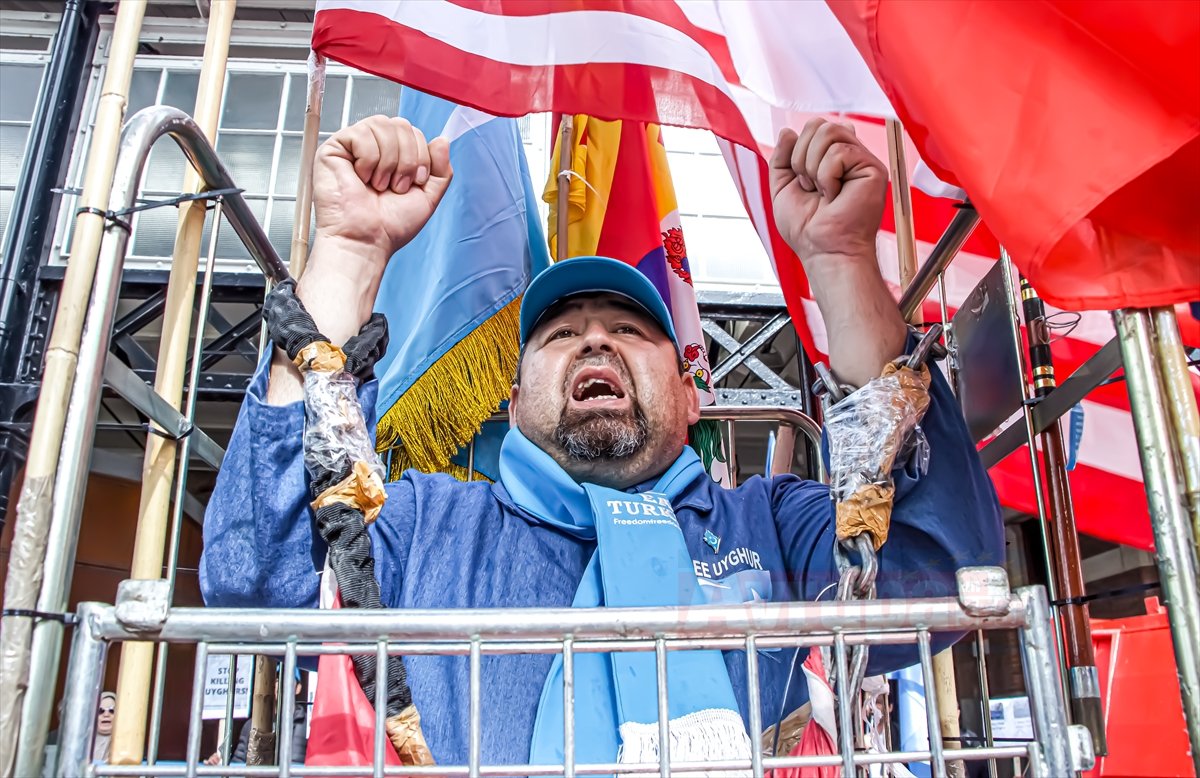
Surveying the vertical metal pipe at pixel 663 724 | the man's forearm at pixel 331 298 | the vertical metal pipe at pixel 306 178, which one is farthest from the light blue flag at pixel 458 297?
the vertical metal pipe at pixel 663 724

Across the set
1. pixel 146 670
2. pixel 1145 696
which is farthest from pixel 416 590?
pixel 1145 696

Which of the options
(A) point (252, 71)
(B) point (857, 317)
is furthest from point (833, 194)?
(A) point (252, 71)

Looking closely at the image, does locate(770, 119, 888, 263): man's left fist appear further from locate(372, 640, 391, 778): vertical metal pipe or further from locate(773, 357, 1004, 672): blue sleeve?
A: locate(372, 640, 391, 778): vertical metal pipe

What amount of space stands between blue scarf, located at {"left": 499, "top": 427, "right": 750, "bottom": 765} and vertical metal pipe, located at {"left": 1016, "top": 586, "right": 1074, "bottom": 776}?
0.50 metres

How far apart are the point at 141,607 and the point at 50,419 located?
0.29 metres

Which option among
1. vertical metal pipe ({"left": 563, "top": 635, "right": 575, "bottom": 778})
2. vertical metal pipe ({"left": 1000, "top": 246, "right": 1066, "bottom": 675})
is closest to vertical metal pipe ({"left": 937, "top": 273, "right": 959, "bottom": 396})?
vertical metal pipe ({"left": 1000, "top": 246, "right": 1066, "bottom": 675})

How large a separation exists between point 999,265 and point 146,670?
1496mm

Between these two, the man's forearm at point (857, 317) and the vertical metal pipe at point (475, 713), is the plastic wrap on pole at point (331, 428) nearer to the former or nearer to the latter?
the vertical metal pipe at point (475, 713)

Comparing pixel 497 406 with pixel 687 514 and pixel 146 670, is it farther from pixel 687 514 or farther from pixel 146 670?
pixel 146 670

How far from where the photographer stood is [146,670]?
4.22 feet

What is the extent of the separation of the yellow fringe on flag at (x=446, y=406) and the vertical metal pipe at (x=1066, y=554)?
56.9 inches

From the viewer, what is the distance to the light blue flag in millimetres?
2383

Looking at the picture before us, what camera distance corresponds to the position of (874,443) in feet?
4.24

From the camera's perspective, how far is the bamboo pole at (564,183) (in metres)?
2.70
